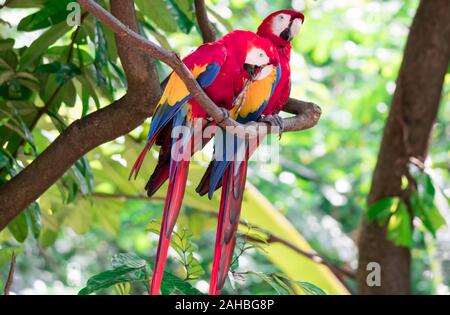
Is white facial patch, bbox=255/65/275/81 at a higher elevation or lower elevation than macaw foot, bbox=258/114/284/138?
higher

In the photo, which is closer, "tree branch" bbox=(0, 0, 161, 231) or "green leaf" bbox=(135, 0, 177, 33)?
"tree branch" bbox=(0, 0, 161, 231)

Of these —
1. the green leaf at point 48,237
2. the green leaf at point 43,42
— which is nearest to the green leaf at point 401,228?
the green leaf at point 48,237

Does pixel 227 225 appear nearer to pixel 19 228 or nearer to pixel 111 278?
pixel 111 278

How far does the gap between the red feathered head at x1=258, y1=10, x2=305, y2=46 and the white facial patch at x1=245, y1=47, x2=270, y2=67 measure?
102 mm

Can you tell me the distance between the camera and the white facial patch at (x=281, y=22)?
1089mm

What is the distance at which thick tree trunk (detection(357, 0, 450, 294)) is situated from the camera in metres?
1.73

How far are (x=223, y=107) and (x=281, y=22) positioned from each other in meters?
0.18

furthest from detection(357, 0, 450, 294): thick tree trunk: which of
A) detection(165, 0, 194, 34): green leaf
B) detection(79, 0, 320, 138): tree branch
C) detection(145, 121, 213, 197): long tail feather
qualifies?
detection(145, 121, 213, 197): long tail feather

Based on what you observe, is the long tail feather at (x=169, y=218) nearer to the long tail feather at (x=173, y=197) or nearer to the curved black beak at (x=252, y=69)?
the long tail feather at (x=173, y=197)

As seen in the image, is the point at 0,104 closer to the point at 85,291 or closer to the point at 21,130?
the point at 21,130

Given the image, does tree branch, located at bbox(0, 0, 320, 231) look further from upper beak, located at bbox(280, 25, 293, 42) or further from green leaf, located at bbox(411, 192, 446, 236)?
green leaf, located at bbox(411, 192, 446, 236)

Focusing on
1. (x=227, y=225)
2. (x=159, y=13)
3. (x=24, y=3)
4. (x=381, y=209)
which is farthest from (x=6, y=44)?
(x=381, y=209)

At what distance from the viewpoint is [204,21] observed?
1.18 meters

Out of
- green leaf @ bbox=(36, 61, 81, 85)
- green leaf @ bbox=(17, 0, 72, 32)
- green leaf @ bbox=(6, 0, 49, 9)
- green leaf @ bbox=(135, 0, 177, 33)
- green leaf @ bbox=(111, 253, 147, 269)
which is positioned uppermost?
green leaf @ bbox=(135, 0, 177, 33)
